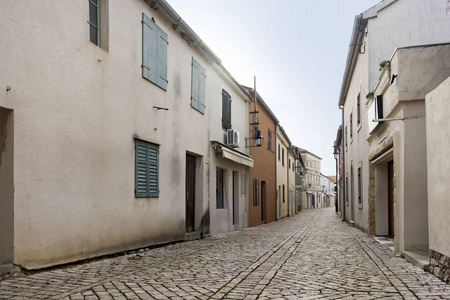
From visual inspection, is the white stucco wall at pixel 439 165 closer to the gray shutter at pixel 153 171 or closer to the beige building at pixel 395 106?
the beige building at pixel 395 106

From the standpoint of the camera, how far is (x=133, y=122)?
899cm

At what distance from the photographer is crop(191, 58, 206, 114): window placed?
1242 cm

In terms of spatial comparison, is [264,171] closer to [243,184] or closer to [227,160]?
[243,184]

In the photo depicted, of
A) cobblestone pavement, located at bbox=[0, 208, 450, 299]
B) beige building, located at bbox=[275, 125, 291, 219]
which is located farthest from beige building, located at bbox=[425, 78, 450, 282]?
beige building, located at bbox=[275, 125, 291, 219]

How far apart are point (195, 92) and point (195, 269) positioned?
21.8 ft

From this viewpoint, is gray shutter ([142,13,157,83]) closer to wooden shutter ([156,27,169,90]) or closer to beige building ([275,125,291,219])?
wooden shutter ([156,27,169,90])

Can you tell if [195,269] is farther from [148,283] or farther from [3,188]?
[3,188]

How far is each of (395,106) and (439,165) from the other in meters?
2.51

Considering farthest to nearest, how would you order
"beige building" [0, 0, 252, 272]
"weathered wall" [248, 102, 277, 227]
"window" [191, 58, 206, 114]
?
"weathered wall" [248, 102, 277, 227] < "window" [191, 58, 206, 114] < "beige building" [0, 0, 252, 272]

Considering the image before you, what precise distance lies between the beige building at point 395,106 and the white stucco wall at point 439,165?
1358mm

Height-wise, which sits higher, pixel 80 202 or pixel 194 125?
pixel 194 125

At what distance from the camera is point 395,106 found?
838 centimetres

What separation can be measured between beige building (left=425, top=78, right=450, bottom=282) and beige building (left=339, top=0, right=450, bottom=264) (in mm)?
1358

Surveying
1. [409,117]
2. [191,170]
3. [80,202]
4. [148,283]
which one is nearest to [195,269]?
[148,283]
